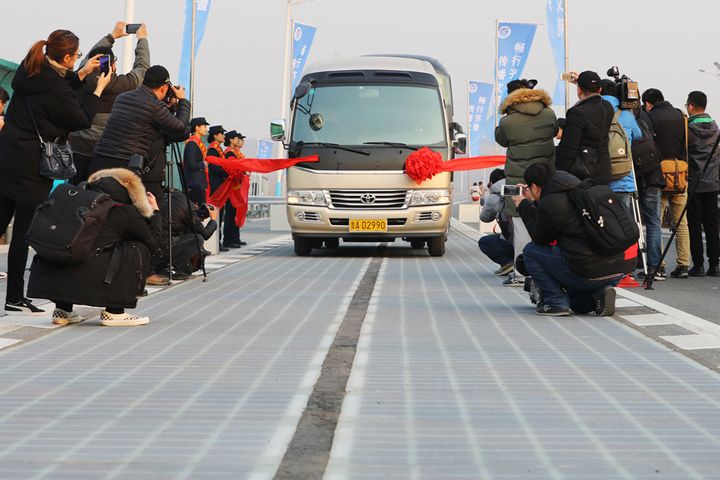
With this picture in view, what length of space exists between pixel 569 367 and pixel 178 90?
20.8ft

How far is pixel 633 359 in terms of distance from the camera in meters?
7.47

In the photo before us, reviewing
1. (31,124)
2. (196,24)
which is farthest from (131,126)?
(196,24)

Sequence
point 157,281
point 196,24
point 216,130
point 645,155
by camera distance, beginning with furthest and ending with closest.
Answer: point 196,24, point 216,130, point 645,155, point 157,281

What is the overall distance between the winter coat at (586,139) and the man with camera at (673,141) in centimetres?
218

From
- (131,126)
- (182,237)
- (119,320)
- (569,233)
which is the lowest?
(119,320)

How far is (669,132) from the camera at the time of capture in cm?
1480

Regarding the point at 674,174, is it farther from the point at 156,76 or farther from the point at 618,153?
the point at 156,76

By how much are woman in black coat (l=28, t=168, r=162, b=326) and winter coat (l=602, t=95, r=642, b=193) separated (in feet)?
19.1

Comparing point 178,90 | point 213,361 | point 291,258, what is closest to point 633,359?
point 213,361

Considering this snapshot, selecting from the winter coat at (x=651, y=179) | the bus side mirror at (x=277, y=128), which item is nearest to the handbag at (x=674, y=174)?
the winter coat at (x=651, y=179)

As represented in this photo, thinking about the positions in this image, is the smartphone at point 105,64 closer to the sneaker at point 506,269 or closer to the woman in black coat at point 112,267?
the woman in black coat at point 112,267

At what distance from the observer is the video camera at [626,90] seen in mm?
13656

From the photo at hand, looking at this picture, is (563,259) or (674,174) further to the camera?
(674,174)

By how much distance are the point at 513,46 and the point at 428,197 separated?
2952cm
